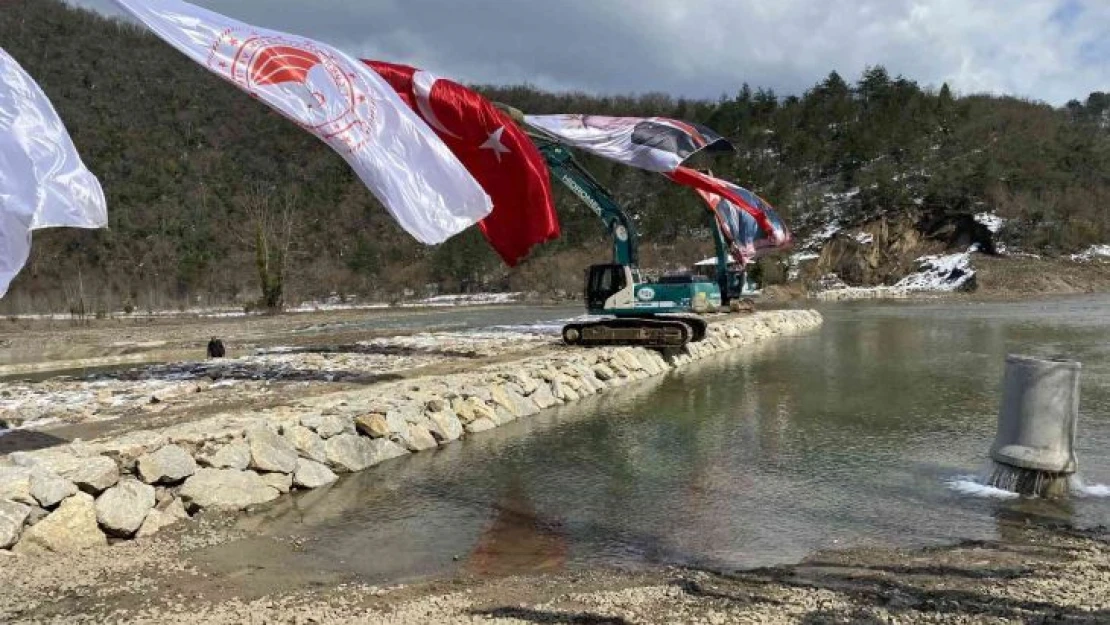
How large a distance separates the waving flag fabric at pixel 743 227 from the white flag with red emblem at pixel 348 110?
60.7 feet

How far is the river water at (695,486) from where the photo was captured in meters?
7.04

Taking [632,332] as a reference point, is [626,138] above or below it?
above

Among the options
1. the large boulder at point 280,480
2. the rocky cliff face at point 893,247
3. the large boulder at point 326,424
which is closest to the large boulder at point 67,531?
the large boulder at point 280,480

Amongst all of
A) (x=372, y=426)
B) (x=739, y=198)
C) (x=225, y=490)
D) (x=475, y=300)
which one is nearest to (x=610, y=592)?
(x=225, y=490)

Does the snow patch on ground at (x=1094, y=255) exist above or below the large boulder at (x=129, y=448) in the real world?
above

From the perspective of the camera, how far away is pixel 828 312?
133 feet

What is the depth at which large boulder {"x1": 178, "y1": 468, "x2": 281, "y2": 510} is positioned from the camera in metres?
8.14

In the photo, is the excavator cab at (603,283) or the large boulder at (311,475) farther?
the excavator cab at (603,283)

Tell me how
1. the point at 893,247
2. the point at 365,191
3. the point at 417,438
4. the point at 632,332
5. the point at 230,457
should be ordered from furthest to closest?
the point at 365,191 < the point at 893,247 < the point at 632,332 < the point at 417,438 < the point at 230,457

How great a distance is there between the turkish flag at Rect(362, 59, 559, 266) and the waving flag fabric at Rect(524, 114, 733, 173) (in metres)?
6.61

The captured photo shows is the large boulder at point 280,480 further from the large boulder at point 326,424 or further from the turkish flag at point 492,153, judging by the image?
the turkish flag at point 492,153

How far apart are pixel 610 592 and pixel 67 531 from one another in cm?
442

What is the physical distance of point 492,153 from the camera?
11.5 m

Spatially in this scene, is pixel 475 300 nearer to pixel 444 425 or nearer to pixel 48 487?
pixel 444 425
